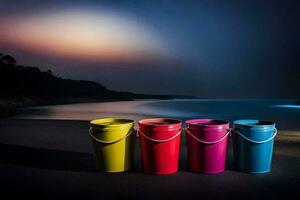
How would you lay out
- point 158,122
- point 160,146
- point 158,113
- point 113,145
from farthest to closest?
point 158,113 → point 158,122 → point 113,145 → point 160,146

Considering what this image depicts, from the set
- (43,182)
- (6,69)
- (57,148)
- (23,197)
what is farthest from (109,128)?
(6,69)

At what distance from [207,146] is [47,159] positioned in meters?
2.84

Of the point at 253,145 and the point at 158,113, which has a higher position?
the point at 253,145

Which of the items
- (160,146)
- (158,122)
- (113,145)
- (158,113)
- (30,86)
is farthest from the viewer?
(30,86)

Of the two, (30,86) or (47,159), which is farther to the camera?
(30,86)

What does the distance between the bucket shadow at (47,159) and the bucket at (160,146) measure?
3.10 feet

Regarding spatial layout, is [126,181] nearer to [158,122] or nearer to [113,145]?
[113,145]

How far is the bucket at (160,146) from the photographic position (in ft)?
15.0

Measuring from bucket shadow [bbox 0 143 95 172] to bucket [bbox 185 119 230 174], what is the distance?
1.53 meters

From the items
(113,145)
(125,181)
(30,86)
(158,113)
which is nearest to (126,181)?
(125,181)

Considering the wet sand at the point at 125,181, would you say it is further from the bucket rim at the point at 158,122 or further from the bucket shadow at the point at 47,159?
the bucket rim at the point at 158,122

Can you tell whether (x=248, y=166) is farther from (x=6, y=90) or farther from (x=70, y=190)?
(x=6, y=90)

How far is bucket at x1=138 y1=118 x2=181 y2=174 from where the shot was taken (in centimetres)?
456

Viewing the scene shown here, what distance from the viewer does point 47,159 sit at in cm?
582
